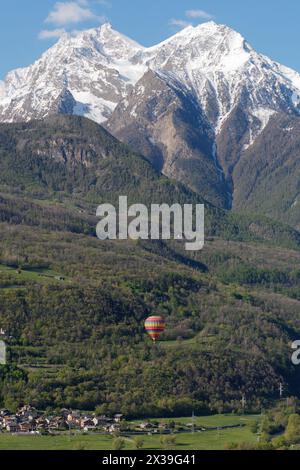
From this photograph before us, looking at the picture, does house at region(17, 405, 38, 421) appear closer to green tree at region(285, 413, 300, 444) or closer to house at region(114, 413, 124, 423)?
house at region(114, 413, 124, 423)

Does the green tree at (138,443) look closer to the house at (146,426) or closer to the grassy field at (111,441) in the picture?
the grassy field at (111,441)

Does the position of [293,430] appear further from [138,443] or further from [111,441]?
[111,441]

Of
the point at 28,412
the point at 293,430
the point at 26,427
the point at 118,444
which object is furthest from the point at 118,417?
the point at 118,444

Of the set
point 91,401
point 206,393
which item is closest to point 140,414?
point 91,401

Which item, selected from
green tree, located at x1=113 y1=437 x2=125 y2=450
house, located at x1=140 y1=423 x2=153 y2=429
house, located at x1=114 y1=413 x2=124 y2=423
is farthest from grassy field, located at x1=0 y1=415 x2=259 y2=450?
house, located at x1=114 y1=413 x2=124 y2=423

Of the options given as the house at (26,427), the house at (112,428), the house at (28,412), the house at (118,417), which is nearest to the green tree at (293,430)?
the house at (112,428)
